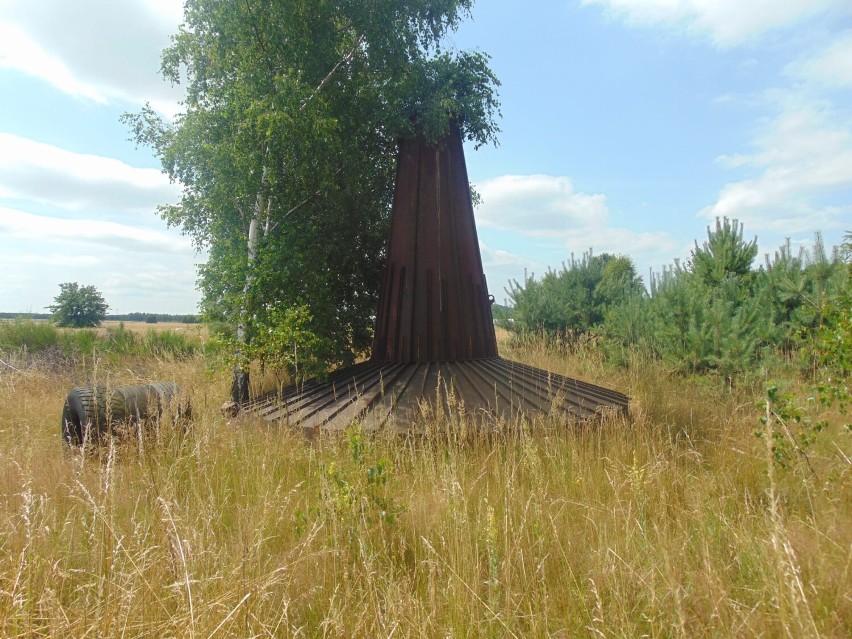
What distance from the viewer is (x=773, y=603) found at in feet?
7.55

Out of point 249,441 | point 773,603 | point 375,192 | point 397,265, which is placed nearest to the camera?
point 773,603

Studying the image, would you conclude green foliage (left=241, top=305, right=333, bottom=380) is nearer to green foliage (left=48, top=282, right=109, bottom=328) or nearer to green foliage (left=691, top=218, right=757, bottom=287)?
green foliage (left=691, top=218, right=757, bottom=287)

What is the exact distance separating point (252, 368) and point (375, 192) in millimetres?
4240

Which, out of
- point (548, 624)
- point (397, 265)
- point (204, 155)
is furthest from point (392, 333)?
point (548, 624)

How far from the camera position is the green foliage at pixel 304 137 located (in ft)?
25.9

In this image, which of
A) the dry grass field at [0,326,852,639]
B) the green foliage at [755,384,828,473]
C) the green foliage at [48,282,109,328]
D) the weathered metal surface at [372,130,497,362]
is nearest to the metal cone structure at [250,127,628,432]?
the weathered metal surface at [372,130,497,362]

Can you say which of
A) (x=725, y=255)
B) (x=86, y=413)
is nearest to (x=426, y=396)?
(x=86, y=413)

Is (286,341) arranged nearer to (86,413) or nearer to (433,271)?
(433,271)

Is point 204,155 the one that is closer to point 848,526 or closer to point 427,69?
point 427,69

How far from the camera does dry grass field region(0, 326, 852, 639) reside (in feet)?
7.42

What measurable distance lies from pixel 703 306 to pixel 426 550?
7.35 meters

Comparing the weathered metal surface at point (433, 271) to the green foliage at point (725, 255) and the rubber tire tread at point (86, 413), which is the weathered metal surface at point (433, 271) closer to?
the rubber tire tread at point (86, 413)

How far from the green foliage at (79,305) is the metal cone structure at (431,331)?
25621mm

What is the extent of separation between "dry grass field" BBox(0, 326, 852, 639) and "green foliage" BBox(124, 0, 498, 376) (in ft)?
12.1
